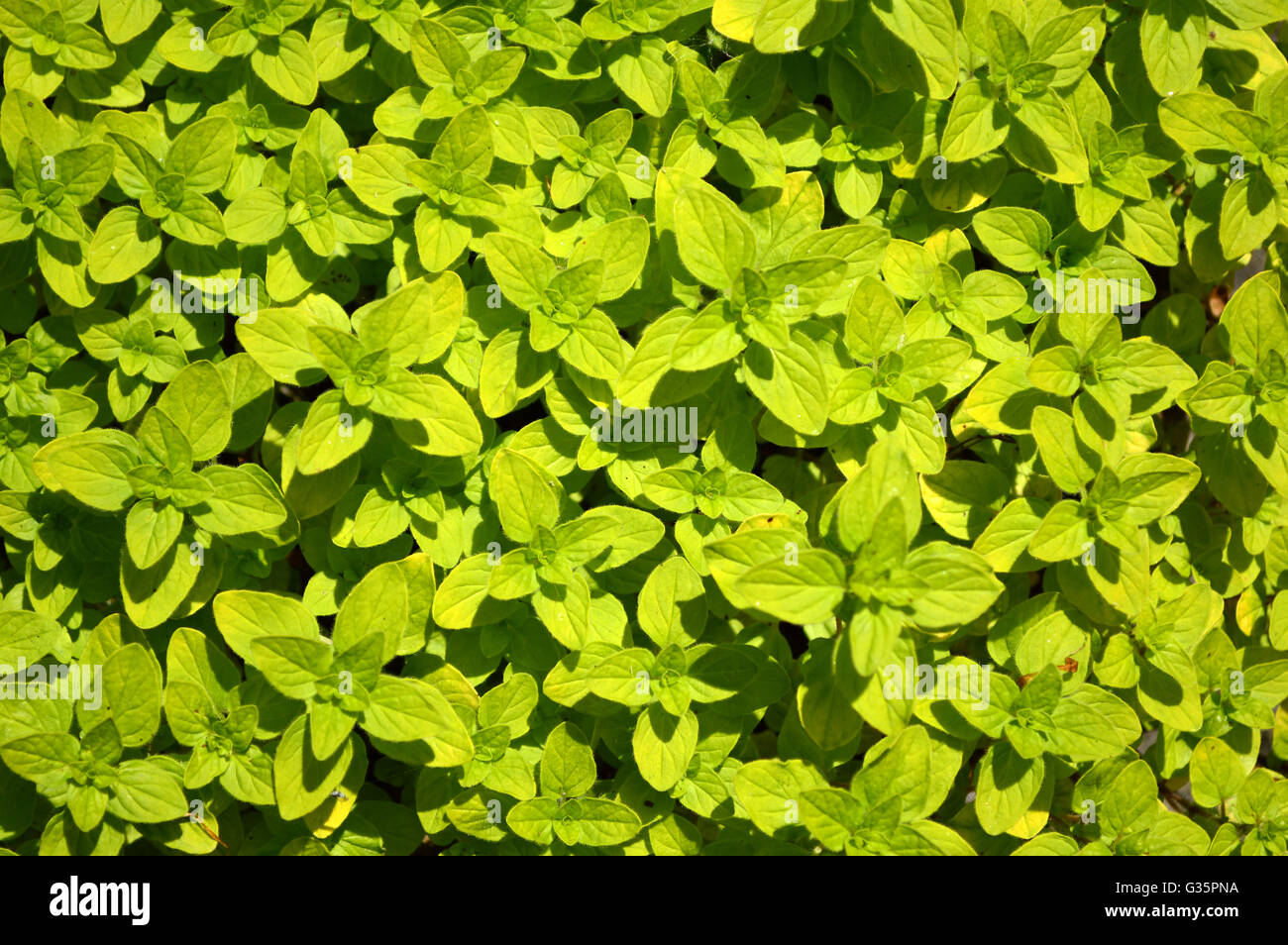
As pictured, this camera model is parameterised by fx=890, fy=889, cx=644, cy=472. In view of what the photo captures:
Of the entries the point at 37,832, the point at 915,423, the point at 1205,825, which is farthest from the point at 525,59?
Result: the point at 1205,825

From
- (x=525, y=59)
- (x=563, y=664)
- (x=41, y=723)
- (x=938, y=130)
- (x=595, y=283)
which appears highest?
(x=525, y=59)

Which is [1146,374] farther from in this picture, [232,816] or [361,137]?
[232,816]

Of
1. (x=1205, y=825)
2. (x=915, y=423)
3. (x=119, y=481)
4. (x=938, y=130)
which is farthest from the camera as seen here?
(x=1205, y=825)

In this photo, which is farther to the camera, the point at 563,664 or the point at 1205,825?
the point at 1205,825

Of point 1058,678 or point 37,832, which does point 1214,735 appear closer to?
point 1058,678

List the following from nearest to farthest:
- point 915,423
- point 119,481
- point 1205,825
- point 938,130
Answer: point 119,481 → point 915,423 → point 938,130 → point 1205,825

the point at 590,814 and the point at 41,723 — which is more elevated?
the point at 41,723
